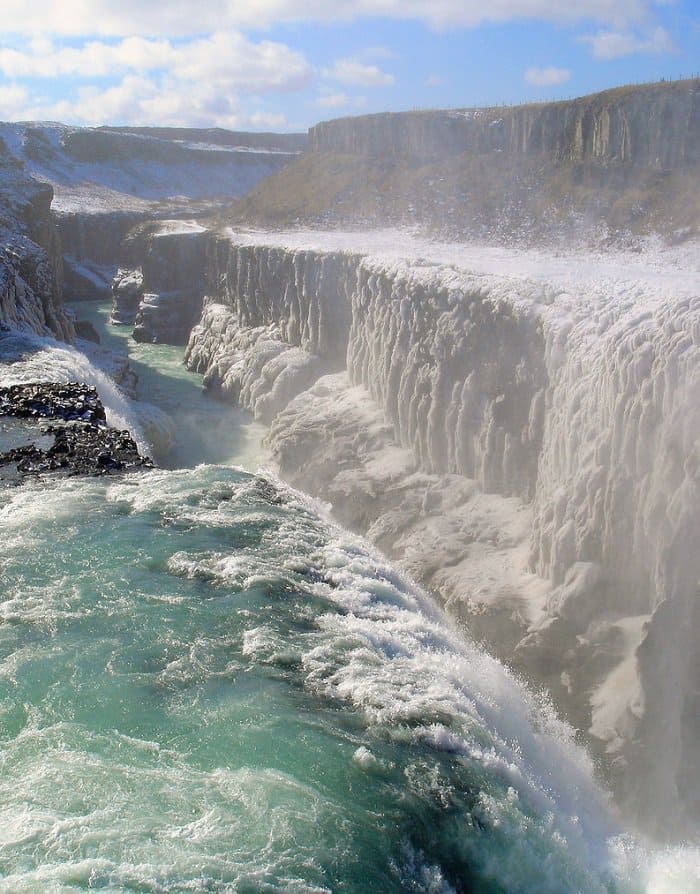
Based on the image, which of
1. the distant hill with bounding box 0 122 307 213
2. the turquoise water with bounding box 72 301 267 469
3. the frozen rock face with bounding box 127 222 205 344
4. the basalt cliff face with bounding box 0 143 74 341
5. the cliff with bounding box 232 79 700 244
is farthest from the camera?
the distant hill with bounding box 0 122 307 213

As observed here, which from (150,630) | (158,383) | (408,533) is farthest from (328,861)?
(158,383)

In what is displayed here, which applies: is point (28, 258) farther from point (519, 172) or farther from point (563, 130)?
point (563, 130)

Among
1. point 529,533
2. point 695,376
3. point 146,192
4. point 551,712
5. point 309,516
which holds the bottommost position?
point 551,712

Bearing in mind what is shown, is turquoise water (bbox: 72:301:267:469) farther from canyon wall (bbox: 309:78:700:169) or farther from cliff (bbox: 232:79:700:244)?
canyon wall (bbox: 309:78:700:169)

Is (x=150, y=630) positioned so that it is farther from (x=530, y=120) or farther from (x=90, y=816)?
(x=530, y=120)

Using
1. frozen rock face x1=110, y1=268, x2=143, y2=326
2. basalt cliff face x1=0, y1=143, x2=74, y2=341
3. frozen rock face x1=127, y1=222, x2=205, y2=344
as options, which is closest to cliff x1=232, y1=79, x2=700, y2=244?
frozen rock face x1=127, y1=222, x2=205, y2=344

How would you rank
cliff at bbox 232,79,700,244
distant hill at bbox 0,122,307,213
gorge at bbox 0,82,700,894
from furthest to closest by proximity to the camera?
distant hill at bbox 0,122,307,213, cliff at bbox 232,79,700,244, gorge at bbox 0,82,700,894

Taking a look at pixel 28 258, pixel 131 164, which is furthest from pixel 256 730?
pixel 131 164
